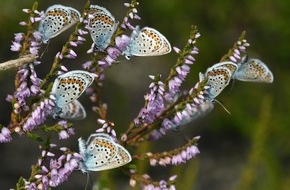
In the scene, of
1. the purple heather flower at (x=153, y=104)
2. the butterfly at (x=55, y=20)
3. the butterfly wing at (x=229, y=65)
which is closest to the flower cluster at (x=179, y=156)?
the purple heather flower at (x=153, y=104)

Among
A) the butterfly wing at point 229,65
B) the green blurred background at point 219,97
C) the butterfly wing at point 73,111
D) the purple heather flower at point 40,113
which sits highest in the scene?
the butterfly wing at point 229,65

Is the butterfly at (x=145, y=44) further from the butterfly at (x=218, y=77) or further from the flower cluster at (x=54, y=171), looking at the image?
the flower cluster at (x=54, y=171)

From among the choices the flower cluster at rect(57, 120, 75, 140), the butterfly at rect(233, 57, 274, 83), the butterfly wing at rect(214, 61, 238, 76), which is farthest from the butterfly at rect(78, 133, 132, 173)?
the butterfly at rect(233, 57, 274, 83)

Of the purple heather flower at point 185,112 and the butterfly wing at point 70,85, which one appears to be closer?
the butterfly wing at point 70,85

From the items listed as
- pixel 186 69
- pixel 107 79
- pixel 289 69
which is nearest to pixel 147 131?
pixel 186 69

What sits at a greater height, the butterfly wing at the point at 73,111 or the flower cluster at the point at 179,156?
the butterfly wing at the point at 73,111

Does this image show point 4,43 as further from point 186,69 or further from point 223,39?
point 186,69

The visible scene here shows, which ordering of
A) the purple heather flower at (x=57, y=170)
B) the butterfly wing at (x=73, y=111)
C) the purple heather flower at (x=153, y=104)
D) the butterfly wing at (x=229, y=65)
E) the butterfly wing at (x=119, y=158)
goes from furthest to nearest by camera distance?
the butterfly wing at (x=73, y=111), the butterfly wing at (x=229, y=65), the purple heather flower at (x=153, y=104), the butterfly wing at (x=119, y=158), the purple heather flower at (x=57, y=170)

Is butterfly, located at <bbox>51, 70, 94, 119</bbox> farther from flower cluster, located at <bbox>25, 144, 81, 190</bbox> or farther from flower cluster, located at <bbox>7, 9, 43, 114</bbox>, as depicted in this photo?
flower cluster, located at <bbox>25, 144, 81, 190</bbox>
